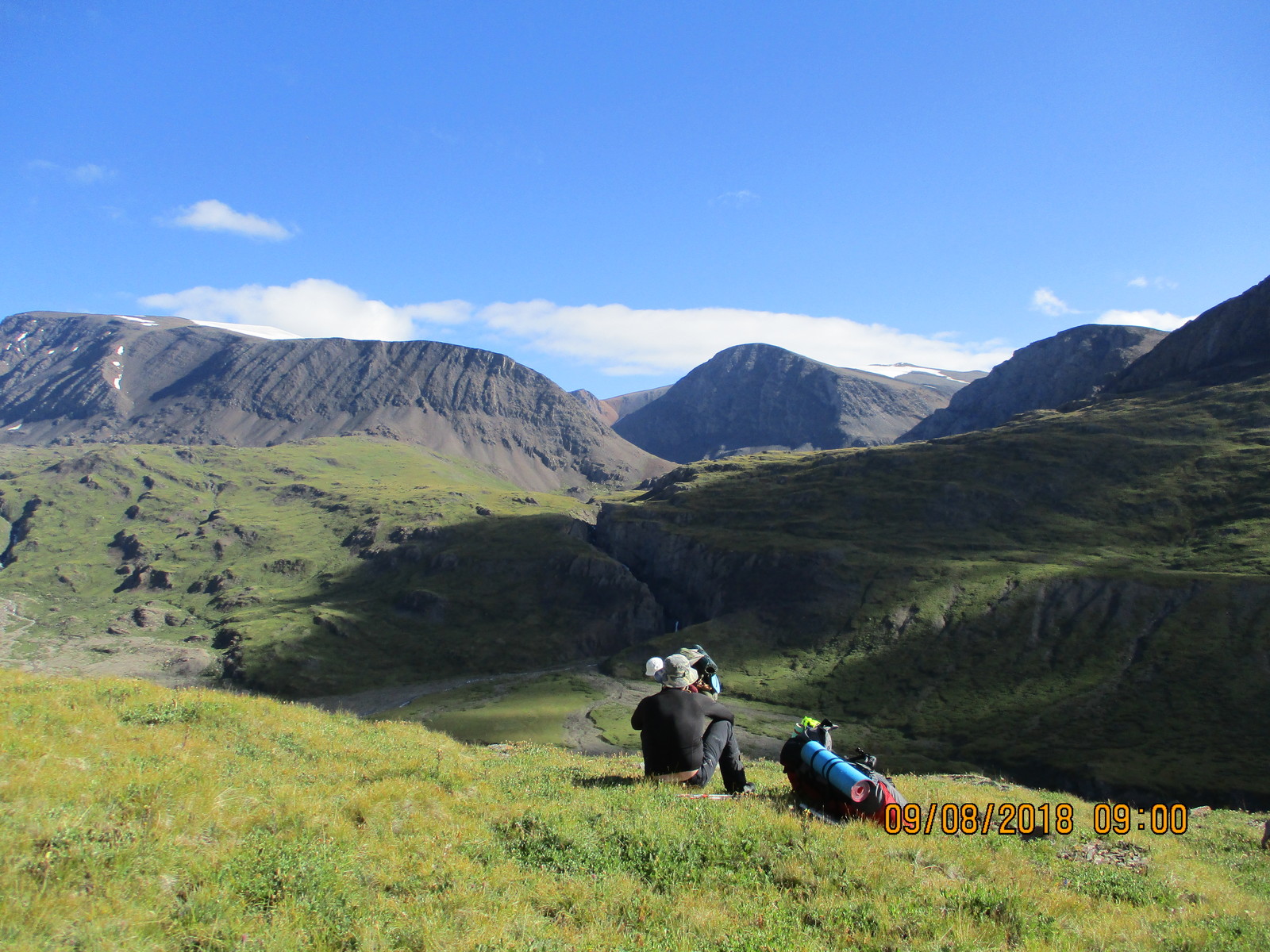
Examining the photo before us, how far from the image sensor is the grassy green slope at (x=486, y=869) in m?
7.01

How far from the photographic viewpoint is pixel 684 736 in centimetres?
1301

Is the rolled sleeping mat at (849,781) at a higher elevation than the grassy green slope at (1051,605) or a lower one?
higher

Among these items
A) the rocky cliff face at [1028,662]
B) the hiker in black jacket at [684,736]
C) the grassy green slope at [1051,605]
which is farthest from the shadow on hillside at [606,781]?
the grassy green slope at [1051,605]

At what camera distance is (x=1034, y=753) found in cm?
10006

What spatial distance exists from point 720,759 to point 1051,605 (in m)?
141

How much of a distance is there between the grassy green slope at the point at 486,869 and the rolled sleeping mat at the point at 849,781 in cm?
50

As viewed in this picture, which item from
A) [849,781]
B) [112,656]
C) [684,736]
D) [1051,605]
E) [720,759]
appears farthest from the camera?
[112,656]

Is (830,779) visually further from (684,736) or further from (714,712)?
(684,736)

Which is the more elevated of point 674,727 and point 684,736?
point 674,727

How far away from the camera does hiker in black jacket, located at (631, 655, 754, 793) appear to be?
41.9 feet
